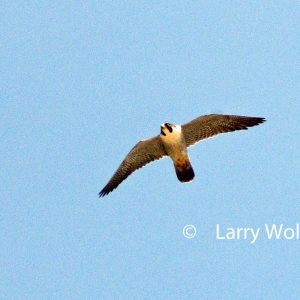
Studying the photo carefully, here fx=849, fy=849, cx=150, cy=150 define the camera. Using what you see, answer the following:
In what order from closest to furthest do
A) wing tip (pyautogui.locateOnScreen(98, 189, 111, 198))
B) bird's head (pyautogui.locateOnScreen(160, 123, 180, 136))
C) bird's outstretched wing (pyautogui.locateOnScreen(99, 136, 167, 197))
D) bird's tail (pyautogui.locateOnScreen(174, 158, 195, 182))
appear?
1. bird's head (pyautogui.locateOnScreen(160, 123, 180, 136))
2. bird's tail (pyautogui.locateOnScreen(174, 158, 195, 182))
3. bird's outstretched wing (pyautogui.locateOnScreen(99, 136, 167, 197))
4. wing tip (pyautogui.locateOnScreen(98, 189, 111, 198))

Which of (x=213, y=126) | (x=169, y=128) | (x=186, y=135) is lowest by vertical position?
(x=169, y=128)

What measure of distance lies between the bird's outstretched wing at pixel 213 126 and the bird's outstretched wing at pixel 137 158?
2.09 feet

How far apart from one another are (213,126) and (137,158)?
178 cm

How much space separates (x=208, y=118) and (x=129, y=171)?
7.14 ft

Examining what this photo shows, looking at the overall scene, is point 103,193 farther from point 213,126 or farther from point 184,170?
point 213,126

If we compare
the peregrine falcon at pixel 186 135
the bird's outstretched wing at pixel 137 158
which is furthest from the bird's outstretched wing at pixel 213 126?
the bird's outstretched wing at pixel 137 158

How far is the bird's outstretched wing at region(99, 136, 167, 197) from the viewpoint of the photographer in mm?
17328

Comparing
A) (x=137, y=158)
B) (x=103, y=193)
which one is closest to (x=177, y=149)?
(x=137, y=158)

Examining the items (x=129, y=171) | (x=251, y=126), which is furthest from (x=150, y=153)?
(x=251, y=126)

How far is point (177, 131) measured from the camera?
663 inches

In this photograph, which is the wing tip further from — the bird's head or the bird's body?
the bird's head

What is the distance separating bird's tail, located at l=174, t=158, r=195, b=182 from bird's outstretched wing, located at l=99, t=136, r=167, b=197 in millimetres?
499

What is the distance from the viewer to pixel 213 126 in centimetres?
1706

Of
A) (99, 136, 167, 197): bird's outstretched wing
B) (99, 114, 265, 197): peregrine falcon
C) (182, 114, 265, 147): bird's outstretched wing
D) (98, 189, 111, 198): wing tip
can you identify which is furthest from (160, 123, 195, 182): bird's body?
(98, 189, 111, 198): wing tip
